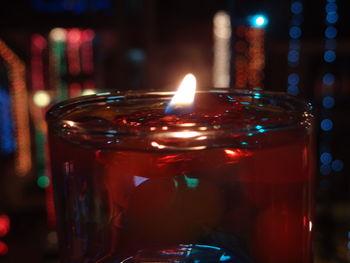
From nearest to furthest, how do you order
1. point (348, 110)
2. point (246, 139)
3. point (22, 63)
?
1. point (246, 139)
2. point (348, 110)
3. point (22, 63)

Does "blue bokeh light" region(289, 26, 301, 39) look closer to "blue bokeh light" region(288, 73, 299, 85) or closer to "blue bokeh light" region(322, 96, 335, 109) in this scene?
"blue bokeh light" region(288, 73, 299, 85)

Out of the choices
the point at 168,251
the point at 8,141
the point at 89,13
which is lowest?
the point at 8,141

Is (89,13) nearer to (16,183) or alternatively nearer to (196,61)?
→ (196,61)

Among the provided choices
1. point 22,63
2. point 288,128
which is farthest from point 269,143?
point 22,63

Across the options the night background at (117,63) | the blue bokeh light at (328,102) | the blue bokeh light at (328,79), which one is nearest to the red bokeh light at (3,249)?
the night background at (117,63)

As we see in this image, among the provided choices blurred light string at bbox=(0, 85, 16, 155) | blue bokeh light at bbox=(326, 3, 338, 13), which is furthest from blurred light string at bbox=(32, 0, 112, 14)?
blue bokeh light at bbox=(326, 3, 338, 13)

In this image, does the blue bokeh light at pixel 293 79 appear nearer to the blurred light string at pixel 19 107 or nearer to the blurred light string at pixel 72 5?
the blurred light string at pixel 72 5

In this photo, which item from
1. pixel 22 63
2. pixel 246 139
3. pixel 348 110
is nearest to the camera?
pixel 246 139
